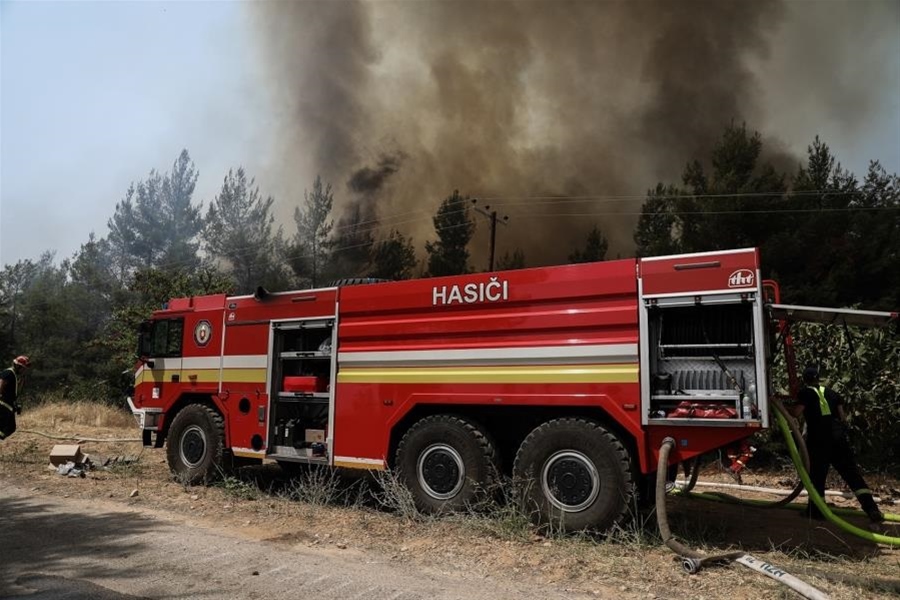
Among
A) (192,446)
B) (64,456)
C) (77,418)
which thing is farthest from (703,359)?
(77,418)

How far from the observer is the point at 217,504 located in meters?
6.88

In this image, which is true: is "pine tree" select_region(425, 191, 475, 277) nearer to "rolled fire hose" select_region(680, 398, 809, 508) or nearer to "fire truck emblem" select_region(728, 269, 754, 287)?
"rolled fire hose" select_region(680, 398, 809, 508)

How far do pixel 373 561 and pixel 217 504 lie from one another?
112 inches

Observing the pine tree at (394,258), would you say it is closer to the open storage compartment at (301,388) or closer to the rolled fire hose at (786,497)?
the open storage compartment at (301,388)

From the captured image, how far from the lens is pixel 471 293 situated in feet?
20.0

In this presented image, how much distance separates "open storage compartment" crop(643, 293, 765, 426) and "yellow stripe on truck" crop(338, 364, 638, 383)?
0.29m

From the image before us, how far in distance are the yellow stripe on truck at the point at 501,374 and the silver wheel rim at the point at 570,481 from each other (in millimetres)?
648

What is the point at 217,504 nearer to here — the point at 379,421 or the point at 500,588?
the point at 379,421

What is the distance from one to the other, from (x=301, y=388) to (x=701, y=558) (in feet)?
14.6

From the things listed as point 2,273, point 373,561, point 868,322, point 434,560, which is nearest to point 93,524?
point 373,561

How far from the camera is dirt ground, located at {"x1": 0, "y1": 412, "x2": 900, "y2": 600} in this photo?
4250 mm

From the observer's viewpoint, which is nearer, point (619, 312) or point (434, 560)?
point (434, 560)

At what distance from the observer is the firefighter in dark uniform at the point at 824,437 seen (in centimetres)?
638

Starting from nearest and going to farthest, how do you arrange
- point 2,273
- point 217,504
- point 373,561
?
point 373,561, point 217,504, point 2,273
